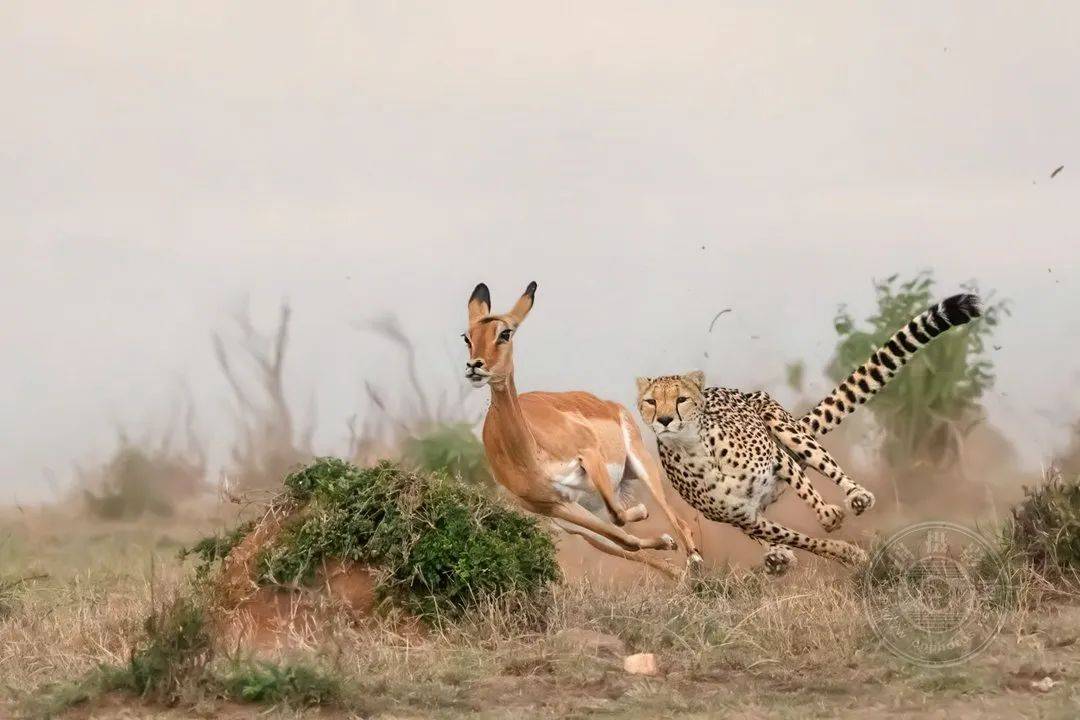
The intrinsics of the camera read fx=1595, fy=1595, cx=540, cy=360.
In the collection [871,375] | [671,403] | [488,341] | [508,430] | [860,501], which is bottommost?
[860,501]

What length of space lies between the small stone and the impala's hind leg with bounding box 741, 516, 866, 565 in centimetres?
436

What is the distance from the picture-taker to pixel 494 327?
522 inches

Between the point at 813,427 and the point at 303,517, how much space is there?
6007mm

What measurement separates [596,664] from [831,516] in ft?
15.8

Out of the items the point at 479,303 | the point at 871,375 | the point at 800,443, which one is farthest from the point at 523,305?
the point at 871,375

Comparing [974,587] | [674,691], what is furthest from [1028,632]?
[674,691]

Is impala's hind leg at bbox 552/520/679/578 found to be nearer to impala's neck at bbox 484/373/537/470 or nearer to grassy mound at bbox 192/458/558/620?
impala's neck at bbox 484/373/537/470

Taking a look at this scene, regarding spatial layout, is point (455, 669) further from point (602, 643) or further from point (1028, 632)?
point (1028, 632)

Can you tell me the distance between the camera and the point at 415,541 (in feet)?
37.3

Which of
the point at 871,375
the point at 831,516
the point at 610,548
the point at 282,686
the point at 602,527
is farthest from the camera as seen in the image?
the point at 871,375

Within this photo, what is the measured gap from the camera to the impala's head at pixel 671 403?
45.6ft

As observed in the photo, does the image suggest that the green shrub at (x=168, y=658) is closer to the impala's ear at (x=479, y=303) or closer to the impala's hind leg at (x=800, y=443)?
the impala's ear at (x=479, y=303)

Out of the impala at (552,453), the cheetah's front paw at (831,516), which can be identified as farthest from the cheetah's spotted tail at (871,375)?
the impala at (552,453)

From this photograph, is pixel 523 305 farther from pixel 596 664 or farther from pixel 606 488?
pixel 596 664
